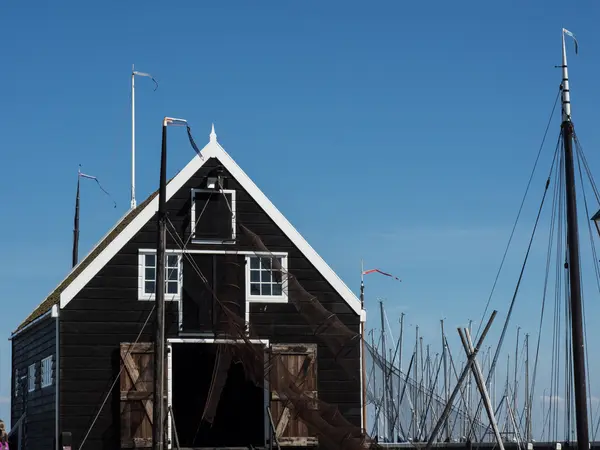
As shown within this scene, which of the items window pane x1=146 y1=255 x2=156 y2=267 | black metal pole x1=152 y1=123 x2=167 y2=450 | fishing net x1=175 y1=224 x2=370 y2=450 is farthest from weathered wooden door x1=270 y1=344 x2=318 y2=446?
window pane x1=146 y1=255 x2=156 y2=267

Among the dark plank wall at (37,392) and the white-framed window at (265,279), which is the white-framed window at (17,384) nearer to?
the dark plank wall at (37,392)

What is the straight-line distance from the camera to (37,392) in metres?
37.2

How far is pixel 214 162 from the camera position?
3512 centimetres

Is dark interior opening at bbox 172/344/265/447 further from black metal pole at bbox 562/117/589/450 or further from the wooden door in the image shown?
black metal pole at bbox 562/117/589/450

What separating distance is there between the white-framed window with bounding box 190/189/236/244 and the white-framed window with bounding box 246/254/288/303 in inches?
39.9

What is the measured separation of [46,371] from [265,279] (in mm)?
7199

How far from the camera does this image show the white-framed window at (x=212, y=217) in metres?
34.9

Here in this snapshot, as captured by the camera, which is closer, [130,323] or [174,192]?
[130,323]

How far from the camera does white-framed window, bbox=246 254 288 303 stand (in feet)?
115

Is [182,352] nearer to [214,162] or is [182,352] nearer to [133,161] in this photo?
[214,162]

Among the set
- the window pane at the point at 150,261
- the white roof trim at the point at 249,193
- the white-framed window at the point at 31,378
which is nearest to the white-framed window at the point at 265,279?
the white roof trim at the point at 249,193

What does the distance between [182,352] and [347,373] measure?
239 inches

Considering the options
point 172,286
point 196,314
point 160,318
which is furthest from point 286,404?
point 160,318

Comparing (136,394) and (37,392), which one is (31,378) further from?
(136,394)
